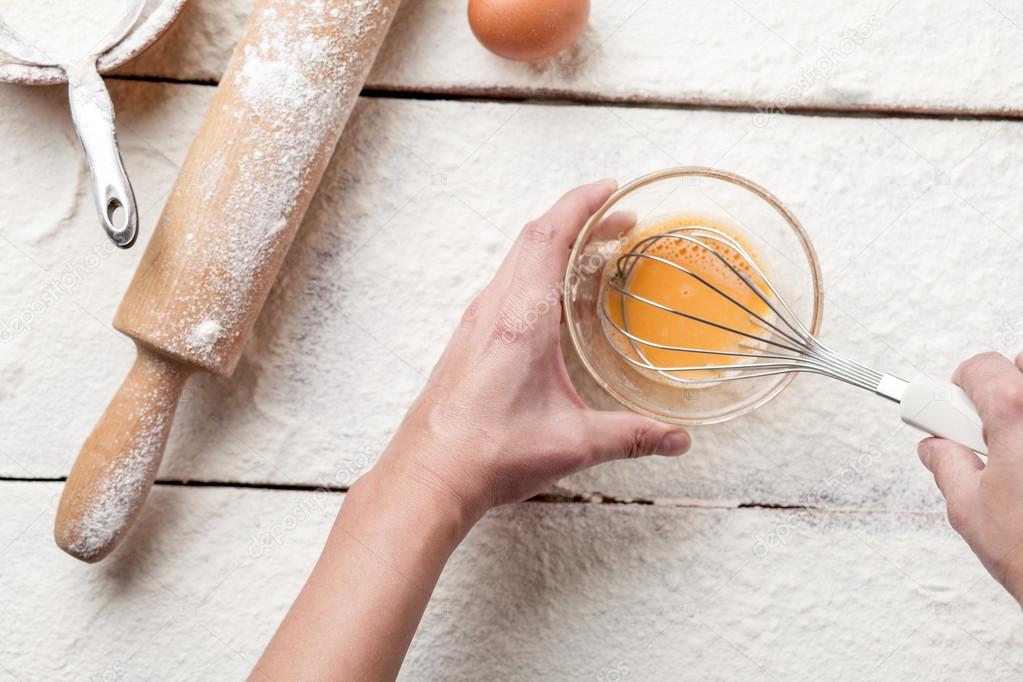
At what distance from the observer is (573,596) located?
0.71 meters

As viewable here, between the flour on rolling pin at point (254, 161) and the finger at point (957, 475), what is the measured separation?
49 cm

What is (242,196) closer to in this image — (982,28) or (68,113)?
(68,113)

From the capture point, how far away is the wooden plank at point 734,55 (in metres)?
0.71

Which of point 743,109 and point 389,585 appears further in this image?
point 743,109

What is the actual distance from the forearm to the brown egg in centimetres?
35

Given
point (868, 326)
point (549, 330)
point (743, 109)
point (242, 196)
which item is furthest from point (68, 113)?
point (868, 326)

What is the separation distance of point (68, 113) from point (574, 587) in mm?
598

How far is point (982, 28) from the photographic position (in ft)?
2.33

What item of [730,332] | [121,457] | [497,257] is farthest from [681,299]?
[121,457]

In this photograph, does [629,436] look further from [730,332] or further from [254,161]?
[254,161]

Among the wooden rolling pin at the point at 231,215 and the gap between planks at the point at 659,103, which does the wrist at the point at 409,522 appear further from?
the gap between planks at the point at 659,103

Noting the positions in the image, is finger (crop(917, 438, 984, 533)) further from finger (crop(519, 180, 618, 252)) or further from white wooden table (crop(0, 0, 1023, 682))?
finger (crop(519, 180, 618, 252))

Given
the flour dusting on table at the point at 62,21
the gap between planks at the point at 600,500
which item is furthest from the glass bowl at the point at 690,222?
the flour dusting on table at the point at 62,21

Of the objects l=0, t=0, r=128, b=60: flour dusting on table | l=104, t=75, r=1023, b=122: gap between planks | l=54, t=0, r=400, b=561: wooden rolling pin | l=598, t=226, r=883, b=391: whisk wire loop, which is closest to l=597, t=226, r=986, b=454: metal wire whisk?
l=598, t=226, r=883, b=391: whisk wire loop
